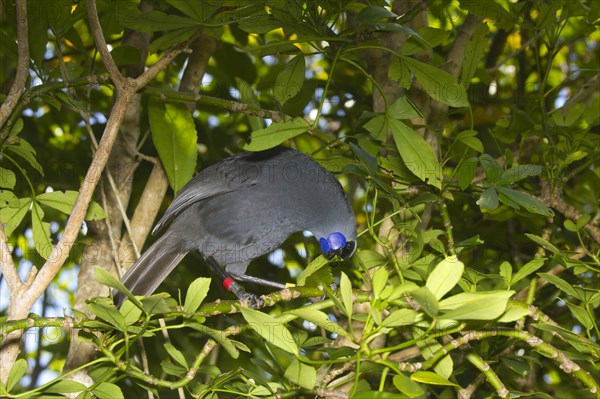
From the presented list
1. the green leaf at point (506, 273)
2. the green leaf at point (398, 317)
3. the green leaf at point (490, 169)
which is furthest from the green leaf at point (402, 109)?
the green leaf at point (398, 317)

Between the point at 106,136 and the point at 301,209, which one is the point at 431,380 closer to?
the point at 106,136

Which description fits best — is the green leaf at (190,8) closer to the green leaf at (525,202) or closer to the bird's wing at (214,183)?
the bird's wing at (214,183)

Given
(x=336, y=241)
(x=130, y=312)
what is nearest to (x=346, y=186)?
(x=336, y=241)

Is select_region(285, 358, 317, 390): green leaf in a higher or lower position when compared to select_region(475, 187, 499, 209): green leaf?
lower

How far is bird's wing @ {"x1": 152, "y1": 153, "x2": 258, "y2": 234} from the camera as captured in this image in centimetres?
284

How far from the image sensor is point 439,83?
2098 mm

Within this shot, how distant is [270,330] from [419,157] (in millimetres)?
898

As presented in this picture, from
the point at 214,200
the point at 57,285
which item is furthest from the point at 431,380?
the point at 57,285

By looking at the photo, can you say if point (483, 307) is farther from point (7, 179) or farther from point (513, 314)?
point (7, 179)

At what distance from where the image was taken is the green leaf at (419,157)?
210 cm

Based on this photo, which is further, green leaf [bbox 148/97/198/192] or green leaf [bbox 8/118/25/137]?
green leaf [bbox 148/97/198/192]

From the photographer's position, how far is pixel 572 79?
12.1ft

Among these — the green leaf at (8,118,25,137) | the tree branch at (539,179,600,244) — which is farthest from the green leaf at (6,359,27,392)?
the tree branch at (539,179,600,244)

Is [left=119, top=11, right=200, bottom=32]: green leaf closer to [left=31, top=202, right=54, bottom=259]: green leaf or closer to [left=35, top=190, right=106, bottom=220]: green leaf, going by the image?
[left=35, top=190, right=106, bottom=220]: green leaf
